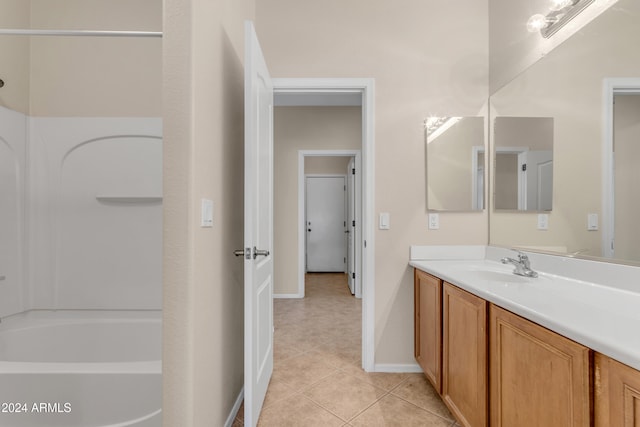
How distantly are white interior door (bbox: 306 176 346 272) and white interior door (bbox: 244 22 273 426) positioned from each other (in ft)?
13.4

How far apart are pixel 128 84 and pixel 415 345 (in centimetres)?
289

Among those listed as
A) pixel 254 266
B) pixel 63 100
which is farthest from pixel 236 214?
pixel 63 100

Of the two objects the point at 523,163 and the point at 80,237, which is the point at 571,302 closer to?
the point at 523,163

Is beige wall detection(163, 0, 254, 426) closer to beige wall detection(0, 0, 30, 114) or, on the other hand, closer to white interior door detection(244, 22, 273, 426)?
white interior door detection(244, 22, 273, 426)

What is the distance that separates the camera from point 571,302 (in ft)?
3.25

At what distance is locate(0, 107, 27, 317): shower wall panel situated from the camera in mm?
1802

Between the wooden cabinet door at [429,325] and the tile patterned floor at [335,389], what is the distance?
171mm

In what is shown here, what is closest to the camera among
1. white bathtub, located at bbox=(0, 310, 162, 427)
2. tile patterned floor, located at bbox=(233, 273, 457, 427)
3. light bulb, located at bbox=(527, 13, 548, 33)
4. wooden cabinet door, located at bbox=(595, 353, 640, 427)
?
wooden cabinet door, located at bbox=(595, 353, 640, 427)

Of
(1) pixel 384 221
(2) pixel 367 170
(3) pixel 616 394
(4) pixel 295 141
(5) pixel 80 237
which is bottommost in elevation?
(3) pixel 616 394

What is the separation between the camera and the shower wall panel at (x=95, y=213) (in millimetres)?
1937

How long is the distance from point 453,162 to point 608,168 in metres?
0.91

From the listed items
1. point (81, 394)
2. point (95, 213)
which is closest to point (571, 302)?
point (81, 394)

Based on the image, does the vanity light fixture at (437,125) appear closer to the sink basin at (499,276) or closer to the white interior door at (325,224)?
the sink basin at (499,276)

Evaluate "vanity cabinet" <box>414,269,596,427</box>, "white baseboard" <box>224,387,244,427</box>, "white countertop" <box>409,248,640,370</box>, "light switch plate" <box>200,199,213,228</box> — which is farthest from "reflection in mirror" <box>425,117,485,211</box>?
"white baseboard" <box>224,387,244,427</box>
